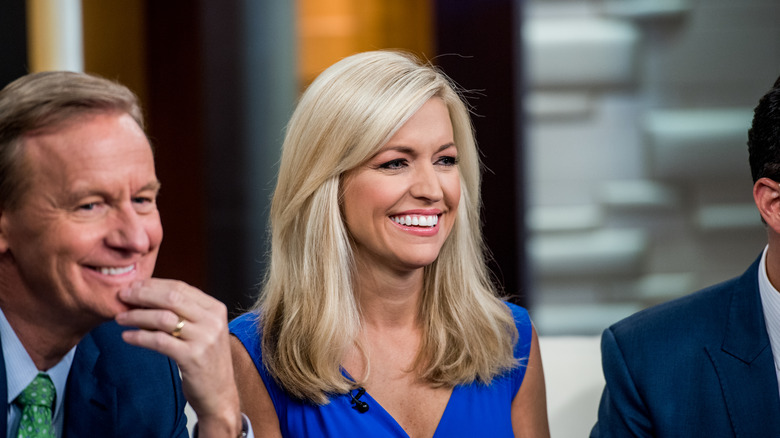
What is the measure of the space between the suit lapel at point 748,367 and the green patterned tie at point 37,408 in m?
1.22

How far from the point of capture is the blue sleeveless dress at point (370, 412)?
5.93ft

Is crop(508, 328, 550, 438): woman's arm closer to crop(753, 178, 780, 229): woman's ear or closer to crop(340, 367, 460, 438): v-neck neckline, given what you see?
crop(340, 367, 460, 438): v-neck neckline

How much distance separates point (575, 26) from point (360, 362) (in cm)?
238

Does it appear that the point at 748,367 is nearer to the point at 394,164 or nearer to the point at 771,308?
the point at 771,308

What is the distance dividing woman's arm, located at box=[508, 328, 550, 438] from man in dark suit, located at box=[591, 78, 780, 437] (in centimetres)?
20

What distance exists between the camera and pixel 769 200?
1666mm

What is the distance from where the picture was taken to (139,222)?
132cm

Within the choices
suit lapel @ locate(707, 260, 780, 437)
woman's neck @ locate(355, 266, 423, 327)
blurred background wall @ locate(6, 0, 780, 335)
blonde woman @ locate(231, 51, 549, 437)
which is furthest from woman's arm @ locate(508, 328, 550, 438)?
blurred background wall @ locate(6, 0, 780, 335)

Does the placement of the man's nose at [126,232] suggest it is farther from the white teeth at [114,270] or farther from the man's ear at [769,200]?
the man's ear at [769,200]

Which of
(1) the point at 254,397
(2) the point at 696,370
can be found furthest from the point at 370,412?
(2) the point at 696,370

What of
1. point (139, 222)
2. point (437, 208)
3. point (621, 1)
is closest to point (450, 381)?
point (437, 208)

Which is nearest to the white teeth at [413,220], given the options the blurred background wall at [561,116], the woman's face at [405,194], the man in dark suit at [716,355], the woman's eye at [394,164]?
the woman's face at [405,194]

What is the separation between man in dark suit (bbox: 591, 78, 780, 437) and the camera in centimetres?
167

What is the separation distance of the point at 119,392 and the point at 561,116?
2.70 m
